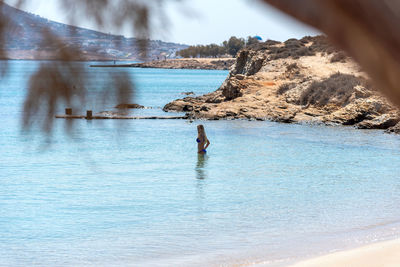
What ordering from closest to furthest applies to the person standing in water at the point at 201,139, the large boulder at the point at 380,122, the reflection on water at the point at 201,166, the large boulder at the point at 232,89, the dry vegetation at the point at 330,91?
the reflection on water at the point at 201,166 < the person standing in water at the point at 201,139 < the large boulder at the point at 380,122 < the dry vegetation at the point at 330,91 < the large boulder at the point at 232,89

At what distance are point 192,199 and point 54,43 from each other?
12.9 metres

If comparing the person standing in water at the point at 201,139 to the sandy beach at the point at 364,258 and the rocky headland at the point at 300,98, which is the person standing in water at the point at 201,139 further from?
the sandy beach at the point at 364,258

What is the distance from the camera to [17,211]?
13383 millimetres

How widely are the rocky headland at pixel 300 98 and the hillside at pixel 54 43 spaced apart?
24.3 meters

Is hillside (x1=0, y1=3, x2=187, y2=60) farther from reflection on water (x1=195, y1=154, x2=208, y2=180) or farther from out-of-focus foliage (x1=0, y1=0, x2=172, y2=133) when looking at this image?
reflection on water (x1=195, y1=154, x2=208, y2=180)

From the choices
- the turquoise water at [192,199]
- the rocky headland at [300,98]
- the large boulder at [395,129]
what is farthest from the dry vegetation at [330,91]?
the turquoise water at [192,199]

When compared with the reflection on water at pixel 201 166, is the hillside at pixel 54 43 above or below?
above

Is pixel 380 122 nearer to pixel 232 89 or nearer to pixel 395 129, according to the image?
pixel 395 129

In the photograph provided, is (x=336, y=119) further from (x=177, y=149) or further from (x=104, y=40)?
(x=104, y=40)

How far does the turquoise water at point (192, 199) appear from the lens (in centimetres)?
979

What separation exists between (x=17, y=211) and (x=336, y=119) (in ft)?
61.0

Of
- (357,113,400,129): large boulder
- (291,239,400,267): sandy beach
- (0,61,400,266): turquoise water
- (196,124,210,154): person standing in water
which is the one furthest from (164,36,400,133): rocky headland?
(291,239,400,267): sandy beach

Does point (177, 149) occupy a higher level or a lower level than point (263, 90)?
lower

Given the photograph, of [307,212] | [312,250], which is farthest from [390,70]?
[307,212]
